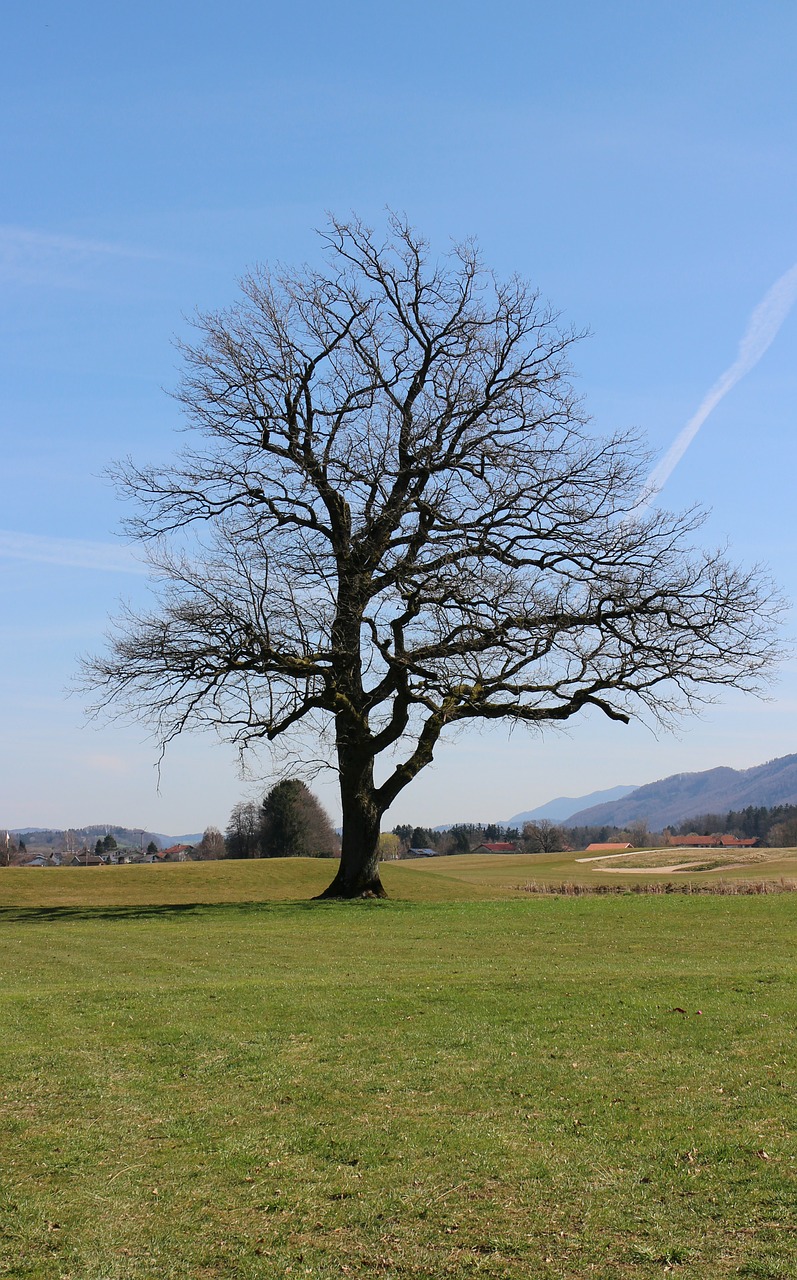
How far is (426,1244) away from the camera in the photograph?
236 inches

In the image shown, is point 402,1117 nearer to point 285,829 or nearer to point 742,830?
point 285,829

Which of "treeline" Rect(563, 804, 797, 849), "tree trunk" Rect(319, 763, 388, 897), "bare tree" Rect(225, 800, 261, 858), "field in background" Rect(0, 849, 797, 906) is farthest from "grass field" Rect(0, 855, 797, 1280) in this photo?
"treeline" Rect(563, 804, 797, 849)

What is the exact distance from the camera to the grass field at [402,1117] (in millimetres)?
6020

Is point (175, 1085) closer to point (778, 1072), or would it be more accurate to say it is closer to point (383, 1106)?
point (383, 1106)

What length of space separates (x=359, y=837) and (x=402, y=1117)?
893 inches

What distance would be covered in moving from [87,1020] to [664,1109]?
272 inches

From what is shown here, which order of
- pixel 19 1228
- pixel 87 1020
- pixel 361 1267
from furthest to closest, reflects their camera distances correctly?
pixel 87 1020 < pixel 19 1228 < pixel 361 1267

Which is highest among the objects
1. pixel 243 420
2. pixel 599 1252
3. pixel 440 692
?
pixel 243 420

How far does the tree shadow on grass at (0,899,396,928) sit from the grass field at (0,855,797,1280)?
32.0ft

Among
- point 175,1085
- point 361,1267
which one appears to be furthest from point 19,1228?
point 175,1085

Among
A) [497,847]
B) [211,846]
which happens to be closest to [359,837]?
[211,846]

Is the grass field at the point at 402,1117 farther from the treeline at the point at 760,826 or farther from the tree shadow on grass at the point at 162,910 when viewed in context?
the treeline at the point at 760,826

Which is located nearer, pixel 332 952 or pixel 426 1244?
pixel 426 1244

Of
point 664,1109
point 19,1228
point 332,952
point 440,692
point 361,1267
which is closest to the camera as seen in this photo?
point 361,1267
